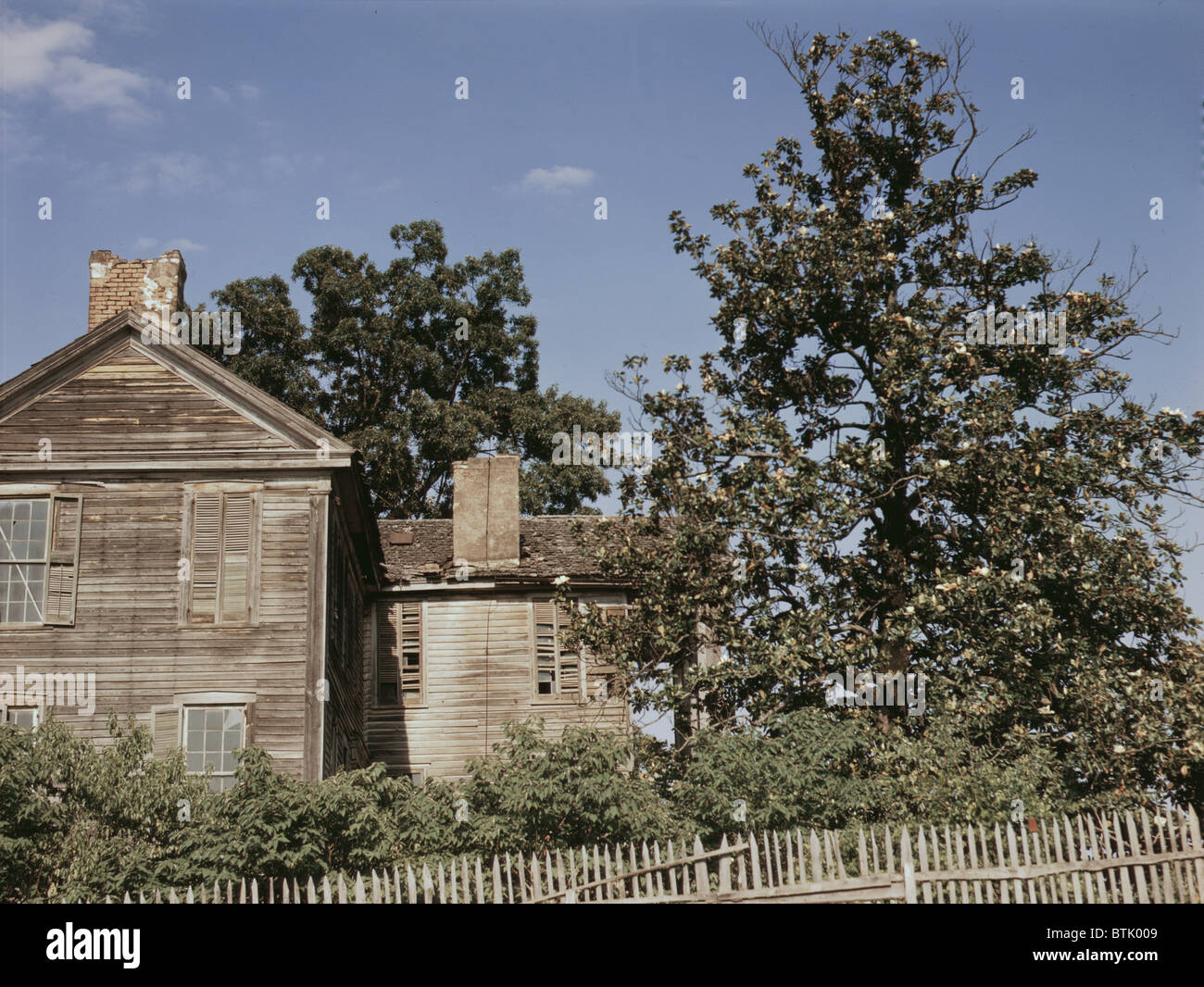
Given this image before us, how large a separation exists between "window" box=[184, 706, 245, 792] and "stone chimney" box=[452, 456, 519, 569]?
26.8ft

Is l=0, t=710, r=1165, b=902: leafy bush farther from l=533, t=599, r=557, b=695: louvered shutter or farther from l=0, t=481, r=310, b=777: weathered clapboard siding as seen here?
l=533, t=599, r=557, b=695: louvered shutter

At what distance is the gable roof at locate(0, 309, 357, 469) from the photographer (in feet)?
68.9

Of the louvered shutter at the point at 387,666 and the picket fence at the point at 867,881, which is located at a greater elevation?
the louvered shutter at the point at 387,666

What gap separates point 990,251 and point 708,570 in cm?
874

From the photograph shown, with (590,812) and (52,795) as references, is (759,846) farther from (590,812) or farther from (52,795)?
(52,795)

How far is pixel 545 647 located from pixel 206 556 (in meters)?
8.48

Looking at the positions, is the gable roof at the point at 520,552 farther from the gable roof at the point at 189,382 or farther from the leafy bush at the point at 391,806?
the leafy bush at the point at 391,806

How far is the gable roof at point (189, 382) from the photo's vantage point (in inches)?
827

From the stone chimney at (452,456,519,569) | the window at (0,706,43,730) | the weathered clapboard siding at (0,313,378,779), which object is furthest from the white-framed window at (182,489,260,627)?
the stone chimney at (452,456,519,569)

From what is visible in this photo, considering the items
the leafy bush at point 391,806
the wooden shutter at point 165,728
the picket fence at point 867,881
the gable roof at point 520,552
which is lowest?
the picket fence at point 867,881

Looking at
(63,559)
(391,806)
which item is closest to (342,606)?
(63,559)

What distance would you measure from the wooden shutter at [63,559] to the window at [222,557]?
181cm

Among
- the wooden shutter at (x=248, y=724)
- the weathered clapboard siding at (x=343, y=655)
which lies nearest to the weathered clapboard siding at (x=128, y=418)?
the weathered clapboard siding at (x=343, y=655)
